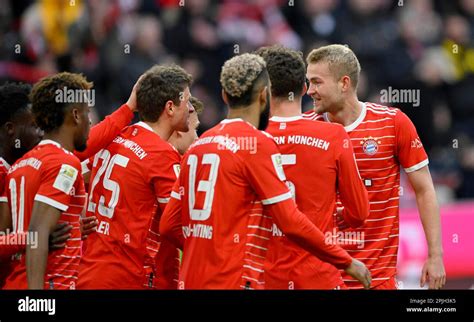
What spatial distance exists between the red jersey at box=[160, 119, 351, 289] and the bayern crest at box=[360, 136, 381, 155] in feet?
4.18

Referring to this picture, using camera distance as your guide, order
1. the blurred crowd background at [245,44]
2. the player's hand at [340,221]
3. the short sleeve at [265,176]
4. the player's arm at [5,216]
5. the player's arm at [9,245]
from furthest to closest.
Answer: the blurred crowd background at [245,44]
the player's hand at [340,221]
the player's arm at [5,216]
the player's arm at [9,245]
the short sleeve at [265,176]

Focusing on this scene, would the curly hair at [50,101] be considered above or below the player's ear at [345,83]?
below

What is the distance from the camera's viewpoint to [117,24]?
1248 cm

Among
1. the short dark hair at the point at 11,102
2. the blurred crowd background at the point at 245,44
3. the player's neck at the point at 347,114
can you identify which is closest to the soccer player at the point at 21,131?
the short dark hair at the point at 11,102

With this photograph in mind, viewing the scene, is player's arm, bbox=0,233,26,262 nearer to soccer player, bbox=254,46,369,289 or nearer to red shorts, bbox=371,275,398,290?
soccer player, bbox=254,46,369,289

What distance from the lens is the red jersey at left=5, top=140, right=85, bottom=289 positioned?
546 cm

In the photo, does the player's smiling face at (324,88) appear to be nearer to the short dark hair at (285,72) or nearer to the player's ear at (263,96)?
the short dark hair at (285,72)

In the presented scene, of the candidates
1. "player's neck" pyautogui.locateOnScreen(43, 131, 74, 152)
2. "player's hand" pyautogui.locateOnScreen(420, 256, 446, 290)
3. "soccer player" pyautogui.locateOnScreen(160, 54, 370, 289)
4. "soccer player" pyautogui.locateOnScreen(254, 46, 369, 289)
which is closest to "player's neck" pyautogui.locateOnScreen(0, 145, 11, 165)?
"player's neck" pyautogui.locateOnScreen(43, 131, 74, 152)

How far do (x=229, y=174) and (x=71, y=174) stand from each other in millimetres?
962

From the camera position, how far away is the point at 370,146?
6312 millimetres

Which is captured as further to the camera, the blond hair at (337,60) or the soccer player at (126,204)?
the blond hair at (337,60)

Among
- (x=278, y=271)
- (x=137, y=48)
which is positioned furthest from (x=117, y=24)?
(x=278, y=271)

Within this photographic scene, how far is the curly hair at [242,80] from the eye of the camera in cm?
520

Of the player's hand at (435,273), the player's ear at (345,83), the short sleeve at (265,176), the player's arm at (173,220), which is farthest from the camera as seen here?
the player's ear at (345,83)
